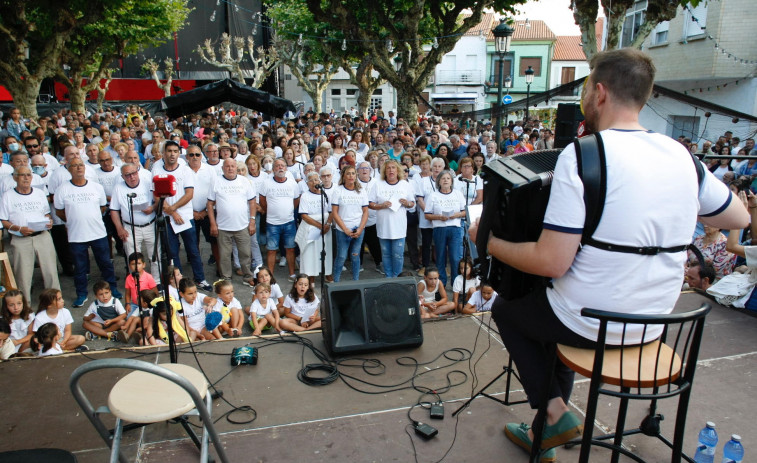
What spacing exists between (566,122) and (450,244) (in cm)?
428

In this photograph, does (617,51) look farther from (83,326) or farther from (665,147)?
(83,326)

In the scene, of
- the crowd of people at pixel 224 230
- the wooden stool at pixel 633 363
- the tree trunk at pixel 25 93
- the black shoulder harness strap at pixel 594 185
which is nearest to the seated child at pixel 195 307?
the crowd of people at pixel 224 230

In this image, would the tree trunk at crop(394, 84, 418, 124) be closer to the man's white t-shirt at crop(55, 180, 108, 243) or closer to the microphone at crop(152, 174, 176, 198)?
the man's white t-shirt at crop(55, 180, 108, 243)

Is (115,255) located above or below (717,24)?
below

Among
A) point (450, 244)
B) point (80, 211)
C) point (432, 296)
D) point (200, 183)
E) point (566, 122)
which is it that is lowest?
point (432, 296)

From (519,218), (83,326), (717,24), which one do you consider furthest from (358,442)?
(717,24)

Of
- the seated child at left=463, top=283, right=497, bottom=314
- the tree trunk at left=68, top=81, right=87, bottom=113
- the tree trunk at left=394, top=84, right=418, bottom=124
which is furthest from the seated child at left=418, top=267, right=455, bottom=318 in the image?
the tree trunk at left=68, top=81, right=87, bottom=113

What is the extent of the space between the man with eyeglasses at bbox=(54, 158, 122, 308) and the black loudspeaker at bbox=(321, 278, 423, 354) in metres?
3.67

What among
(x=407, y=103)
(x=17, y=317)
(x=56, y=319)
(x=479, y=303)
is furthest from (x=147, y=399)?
(x=407, y=103)

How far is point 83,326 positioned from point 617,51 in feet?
18.0

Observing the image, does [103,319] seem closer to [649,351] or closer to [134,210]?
[134,210]

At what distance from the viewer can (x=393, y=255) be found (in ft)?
22.5

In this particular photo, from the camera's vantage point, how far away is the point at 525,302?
2062 millimetres

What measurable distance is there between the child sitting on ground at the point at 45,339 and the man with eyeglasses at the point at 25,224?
155cm
